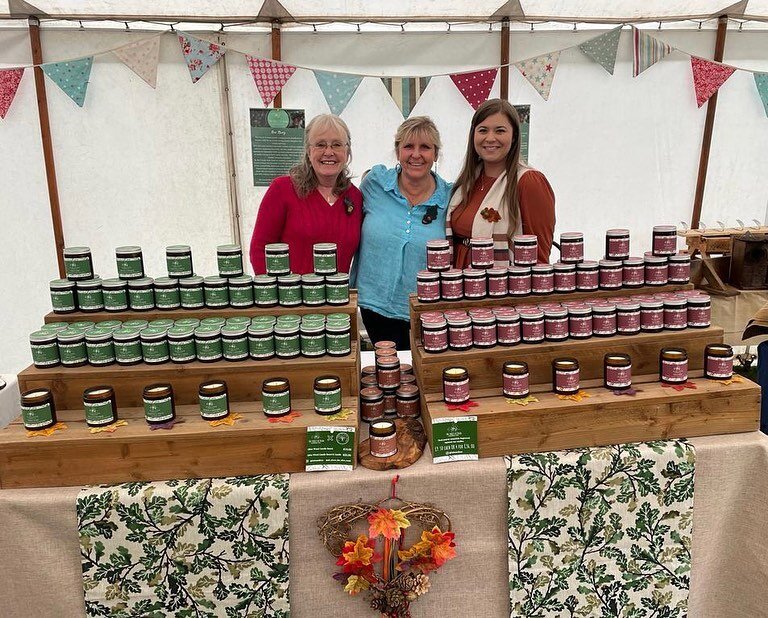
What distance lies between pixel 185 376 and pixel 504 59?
2.85 m

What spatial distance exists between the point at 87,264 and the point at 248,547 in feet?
2.80

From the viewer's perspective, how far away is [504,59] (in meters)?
3.52

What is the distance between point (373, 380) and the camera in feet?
5.61

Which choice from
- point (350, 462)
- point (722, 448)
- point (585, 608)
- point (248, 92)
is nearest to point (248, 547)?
point (350, 462)

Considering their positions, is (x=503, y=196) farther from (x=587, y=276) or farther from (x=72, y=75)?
(x=72, y=75)

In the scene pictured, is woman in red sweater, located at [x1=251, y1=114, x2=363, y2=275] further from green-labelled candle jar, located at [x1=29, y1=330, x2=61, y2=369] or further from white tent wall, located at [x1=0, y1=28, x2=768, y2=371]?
white tent wall, located at [x1=0, y1=28, x2=768, y2=371]

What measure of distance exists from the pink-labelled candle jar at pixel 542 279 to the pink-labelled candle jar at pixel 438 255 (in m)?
0.24

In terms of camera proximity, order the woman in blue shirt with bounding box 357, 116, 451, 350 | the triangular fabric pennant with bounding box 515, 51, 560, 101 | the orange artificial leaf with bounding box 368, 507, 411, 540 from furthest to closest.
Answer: the triangular fabric pennant with bounding box 515, 51, 560, 101
the woman in blue shirt with bounding box 357, 116, 451, 350
the orange artificial leaf with bounding box 368, 507, 411, 540

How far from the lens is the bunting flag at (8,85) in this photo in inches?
127

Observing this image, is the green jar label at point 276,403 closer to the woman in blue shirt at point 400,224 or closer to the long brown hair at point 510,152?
the woman in blue shirt at point 400,224

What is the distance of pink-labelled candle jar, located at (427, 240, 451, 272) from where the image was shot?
1645 millimetres

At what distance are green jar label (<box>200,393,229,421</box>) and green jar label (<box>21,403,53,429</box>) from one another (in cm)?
Answer: 36

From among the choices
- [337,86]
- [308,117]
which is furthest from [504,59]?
[308,117]

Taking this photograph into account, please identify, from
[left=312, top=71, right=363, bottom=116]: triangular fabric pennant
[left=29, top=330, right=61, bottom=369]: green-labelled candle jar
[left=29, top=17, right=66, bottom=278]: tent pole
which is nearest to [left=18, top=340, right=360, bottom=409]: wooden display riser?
[left=29, top=330, right=61, bottom=369]: green-labelled candle jar
